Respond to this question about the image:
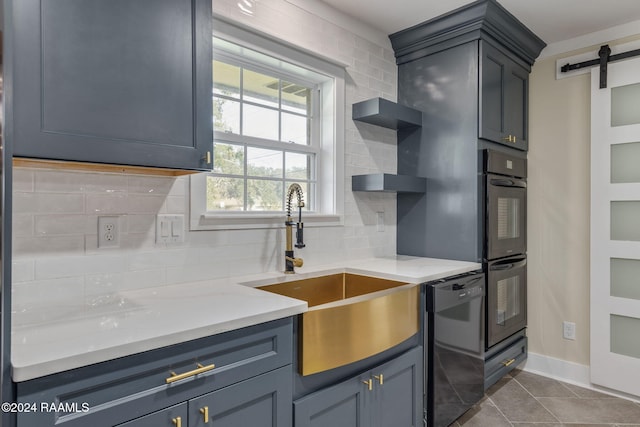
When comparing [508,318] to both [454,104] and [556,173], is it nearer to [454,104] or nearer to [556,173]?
[556,173]

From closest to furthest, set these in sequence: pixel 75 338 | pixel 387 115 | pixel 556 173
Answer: pixel 75 338, pixel 387 115, pixel 556 173

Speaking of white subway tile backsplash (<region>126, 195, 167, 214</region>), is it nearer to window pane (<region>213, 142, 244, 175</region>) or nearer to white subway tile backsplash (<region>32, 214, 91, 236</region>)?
white subway tile backsplash (<region>32, 214, 91, 236</region>)

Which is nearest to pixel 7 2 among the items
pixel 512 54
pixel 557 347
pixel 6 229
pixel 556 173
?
pixel 6 229

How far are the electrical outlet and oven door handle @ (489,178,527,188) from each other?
226 centimetres

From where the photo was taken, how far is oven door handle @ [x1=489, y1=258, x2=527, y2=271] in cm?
268

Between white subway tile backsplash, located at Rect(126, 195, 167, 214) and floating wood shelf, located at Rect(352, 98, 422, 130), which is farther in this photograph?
floating wood shelf, located at Rect(352, 98, 422, 130)

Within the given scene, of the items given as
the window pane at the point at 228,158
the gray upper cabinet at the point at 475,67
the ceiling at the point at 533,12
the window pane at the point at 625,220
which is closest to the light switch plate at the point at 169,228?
the window pane at the point at 228,158

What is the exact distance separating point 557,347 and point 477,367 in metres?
1.08

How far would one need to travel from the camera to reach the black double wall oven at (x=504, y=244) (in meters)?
2.63

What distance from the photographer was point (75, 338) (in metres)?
1.06

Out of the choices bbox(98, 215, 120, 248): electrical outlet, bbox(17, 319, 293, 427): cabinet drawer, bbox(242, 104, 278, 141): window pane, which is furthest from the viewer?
bbox(242, 104, 278, 141): window pane

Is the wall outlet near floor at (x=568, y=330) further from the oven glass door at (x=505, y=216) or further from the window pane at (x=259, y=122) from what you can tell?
the window pane at (x=259, y=122)

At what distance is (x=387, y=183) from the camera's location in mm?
2527

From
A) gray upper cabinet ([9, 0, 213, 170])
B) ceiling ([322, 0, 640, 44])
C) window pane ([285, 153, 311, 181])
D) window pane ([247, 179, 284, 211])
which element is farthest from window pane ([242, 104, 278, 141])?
ceiling ([322, 0, 640, 44])
